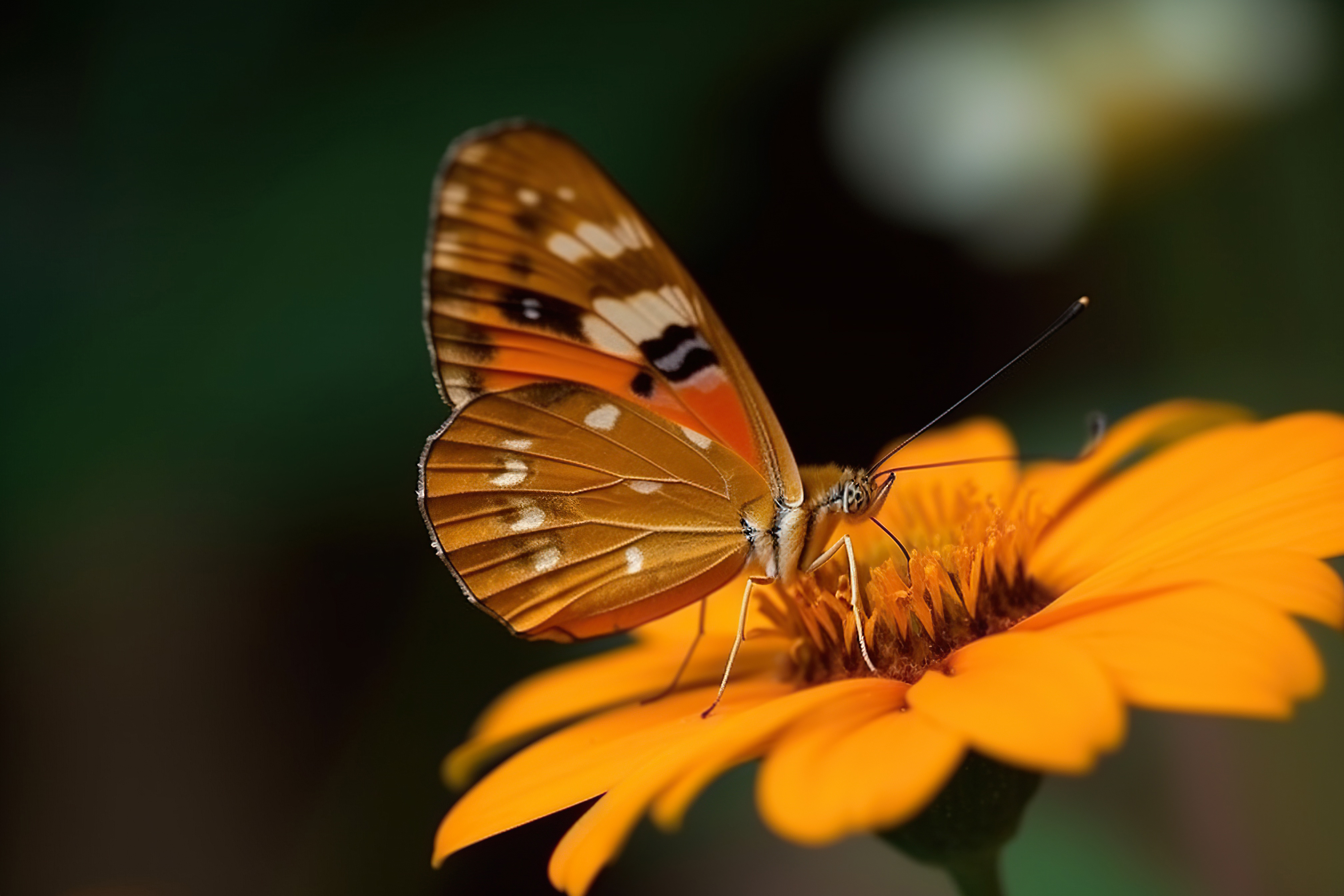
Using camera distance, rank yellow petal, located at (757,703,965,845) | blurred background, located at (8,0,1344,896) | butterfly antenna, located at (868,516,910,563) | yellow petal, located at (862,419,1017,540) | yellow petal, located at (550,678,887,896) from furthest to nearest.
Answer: blurred background, located at (8,0,1344,896) < yellow petal, located at (862,419,1017,540) < butterfly antenna, located at (868,516,910,563) < yellow petal, located at (550,678,887,896) < yellow petal, located at (757,703,965,845)

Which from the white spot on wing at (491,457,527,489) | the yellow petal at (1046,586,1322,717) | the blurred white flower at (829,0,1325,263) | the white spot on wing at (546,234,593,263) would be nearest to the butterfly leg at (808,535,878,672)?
the yellow petal at (1046,586,1322,717)

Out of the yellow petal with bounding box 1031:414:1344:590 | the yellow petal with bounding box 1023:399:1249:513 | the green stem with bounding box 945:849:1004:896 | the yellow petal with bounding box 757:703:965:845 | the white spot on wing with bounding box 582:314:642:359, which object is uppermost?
the white spot on wing with bounding box 582:314:642:359

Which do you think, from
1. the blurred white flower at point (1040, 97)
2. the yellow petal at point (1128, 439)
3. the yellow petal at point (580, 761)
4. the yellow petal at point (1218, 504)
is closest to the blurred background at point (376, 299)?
the blurred white flower at point (1040, 97)

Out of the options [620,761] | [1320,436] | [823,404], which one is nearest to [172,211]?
[823,404]

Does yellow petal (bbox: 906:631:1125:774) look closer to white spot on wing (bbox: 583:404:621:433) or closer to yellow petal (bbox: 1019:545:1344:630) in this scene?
yellow petal (bbox: 1019:545:1344:630)

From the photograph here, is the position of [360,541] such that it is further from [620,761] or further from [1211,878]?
[1211,878]

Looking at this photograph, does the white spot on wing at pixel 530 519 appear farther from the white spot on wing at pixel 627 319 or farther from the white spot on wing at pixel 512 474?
the white spot on wing at pixel 627 319
